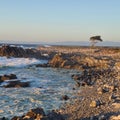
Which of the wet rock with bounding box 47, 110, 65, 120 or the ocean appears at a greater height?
the wet rock with bounding box 47, 110, 65, 120

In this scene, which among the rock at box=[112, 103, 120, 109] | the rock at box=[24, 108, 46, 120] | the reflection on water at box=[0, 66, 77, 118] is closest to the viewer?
the rock at box=[24, 108, 46, 120]

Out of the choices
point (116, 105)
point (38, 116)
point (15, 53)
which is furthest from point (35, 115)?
point (15, 53)

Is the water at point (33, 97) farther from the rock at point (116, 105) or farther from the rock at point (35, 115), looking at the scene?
the rock at point (116, 105)

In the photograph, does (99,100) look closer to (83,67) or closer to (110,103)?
(110,103)

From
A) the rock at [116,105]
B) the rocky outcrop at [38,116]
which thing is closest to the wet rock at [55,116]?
the rocky outcrop at [38,116]

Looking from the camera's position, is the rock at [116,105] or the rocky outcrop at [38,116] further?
the rock at [116,105]

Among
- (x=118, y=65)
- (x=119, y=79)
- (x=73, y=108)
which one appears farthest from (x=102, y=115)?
(x=118, y=65)

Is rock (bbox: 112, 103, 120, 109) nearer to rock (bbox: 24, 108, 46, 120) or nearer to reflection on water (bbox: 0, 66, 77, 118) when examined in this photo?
reflection on water (bbox: 0, 66, 77, 118)

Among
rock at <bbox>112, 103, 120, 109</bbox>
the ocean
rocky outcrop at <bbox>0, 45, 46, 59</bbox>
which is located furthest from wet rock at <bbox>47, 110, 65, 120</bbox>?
rocky outcrop at <bbox>0, 45, 46, 59</bbox>

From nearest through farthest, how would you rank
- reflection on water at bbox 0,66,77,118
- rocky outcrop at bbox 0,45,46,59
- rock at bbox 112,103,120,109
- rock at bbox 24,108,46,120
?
1. rock at bbox 24,108,46,120
2. rock at bbox 112,103,120,109
3. reflection on water at bbox 0,66,77,118
4. rocky outcrop at bbox 0,45,46,59

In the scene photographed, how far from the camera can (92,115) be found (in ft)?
51.9

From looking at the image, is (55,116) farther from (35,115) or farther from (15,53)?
(15,53)

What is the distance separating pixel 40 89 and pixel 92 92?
395 cm

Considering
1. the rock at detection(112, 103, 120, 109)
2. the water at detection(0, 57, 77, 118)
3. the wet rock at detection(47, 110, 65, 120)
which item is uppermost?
the rock at detection(112, 103, 120, 109)
